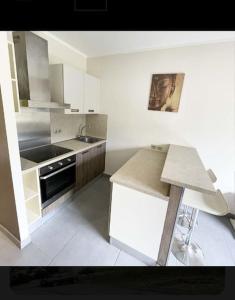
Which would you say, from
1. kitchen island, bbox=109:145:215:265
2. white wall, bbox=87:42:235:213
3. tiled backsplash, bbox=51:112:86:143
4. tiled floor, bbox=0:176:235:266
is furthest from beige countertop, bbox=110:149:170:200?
tiled backsplash, bbox=51:112:86:143

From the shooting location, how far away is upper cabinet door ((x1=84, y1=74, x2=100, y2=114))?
244 cm

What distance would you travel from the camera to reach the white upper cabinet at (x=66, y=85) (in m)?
1.96

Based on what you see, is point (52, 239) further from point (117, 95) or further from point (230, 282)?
point (117, 95)

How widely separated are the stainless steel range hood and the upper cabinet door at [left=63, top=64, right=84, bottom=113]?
278 mm

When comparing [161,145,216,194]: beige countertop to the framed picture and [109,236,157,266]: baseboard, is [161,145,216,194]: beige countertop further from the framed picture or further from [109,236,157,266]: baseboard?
the framed picture

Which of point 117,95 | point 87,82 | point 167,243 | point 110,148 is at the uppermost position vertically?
point 87,82

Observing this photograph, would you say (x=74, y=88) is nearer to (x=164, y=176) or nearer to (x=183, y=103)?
(x=183, y=103)

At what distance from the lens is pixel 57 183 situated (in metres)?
1.87

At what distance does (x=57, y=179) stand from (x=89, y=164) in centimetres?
69

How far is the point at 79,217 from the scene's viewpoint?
1.91m

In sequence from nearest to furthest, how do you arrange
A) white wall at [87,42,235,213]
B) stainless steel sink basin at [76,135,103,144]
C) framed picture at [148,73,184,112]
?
1. white wall at [87,42,235,213]
2. framed picture at [148,73,184,112]
3. stainless steel sink basin at [76,135,103,144]

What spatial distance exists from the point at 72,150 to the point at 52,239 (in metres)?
1.07

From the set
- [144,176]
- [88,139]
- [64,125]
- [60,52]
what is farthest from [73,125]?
[144,176]
